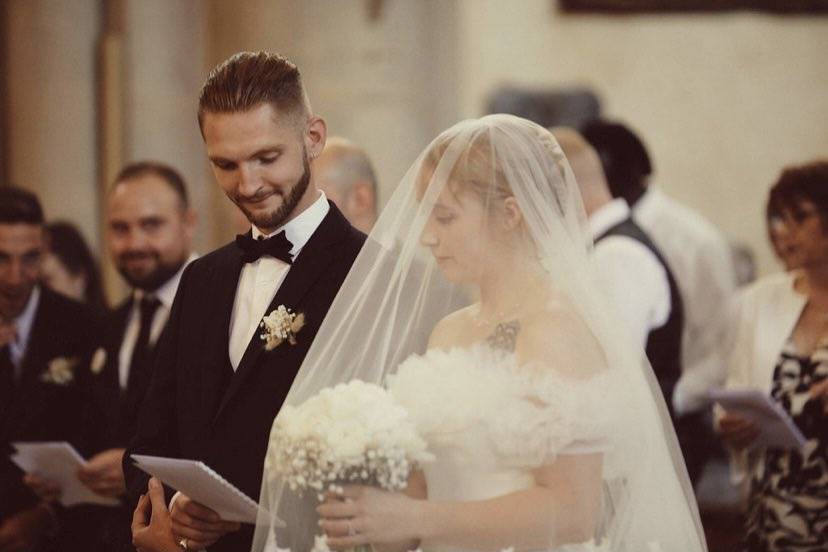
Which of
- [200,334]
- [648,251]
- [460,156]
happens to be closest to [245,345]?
[200,334]

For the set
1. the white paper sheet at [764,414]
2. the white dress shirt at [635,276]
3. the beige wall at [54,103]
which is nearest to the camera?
the white paper sheet at [764,414]

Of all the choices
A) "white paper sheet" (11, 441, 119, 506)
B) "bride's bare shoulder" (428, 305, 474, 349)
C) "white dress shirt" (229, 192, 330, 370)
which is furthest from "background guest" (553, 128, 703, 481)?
"white dress shirt" (229, 192, 330, 370)

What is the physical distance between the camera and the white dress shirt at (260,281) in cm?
325

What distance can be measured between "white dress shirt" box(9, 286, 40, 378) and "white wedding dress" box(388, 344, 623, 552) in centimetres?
238

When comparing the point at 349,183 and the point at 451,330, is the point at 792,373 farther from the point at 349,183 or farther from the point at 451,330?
the point at 451,330

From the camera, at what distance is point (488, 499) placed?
2883 mm

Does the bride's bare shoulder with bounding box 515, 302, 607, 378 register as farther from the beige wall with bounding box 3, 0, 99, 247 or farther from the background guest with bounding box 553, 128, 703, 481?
the beige wall with bounding box 3, 0, 99, 247

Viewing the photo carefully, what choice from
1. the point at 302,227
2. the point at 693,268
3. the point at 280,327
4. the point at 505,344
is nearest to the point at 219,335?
the point at 280,327

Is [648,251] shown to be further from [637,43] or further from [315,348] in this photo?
[637,43]

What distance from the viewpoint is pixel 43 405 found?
16.2 ft

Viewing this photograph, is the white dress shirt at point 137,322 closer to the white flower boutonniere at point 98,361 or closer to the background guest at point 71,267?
the white flower boutonniere at point 98,361

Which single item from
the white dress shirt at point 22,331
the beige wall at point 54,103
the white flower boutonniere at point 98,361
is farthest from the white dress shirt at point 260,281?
the beige wall at point 54,103

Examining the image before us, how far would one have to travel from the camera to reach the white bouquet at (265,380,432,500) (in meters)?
2.75

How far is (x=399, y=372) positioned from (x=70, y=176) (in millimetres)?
4563
